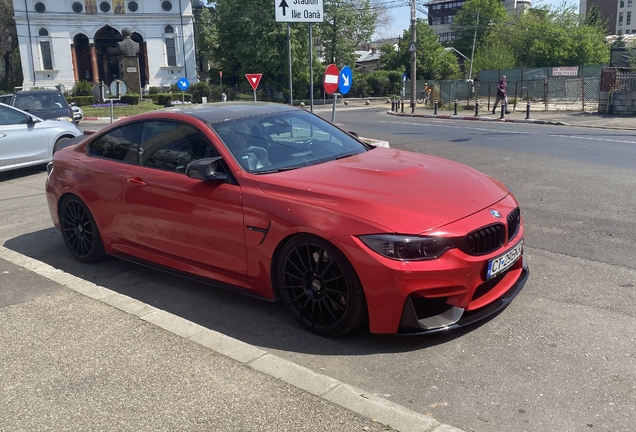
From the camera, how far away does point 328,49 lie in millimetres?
61094

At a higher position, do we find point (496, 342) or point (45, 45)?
point (45, 45)

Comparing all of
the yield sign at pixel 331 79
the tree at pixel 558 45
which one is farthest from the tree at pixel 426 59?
the yield sign at pixel 331 79

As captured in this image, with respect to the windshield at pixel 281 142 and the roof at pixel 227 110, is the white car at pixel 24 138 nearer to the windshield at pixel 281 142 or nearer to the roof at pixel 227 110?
the roof at pixel 227 110

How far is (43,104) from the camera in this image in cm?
1841

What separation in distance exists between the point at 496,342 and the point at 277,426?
174 cm

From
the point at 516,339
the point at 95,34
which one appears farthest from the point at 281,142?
the point at 95,34

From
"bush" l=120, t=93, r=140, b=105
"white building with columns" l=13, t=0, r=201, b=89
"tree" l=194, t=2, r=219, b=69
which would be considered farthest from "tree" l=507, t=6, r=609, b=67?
"bush" l=120, t=93, r=140, b=105

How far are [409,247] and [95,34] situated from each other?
6438cm

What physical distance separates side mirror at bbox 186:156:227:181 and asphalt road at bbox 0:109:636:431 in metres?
1.11

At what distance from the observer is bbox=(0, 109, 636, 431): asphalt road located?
3236mm

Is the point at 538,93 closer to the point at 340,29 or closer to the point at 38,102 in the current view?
the point at 340,29

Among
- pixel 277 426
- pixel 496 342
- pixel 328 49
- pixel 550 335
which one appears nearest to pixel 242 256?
pixel 277 426

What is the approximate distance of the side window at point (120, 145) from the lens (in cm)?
545

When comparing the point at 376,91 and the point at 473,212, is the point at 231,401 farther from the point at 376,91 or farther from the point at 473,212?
the point at 376,91
